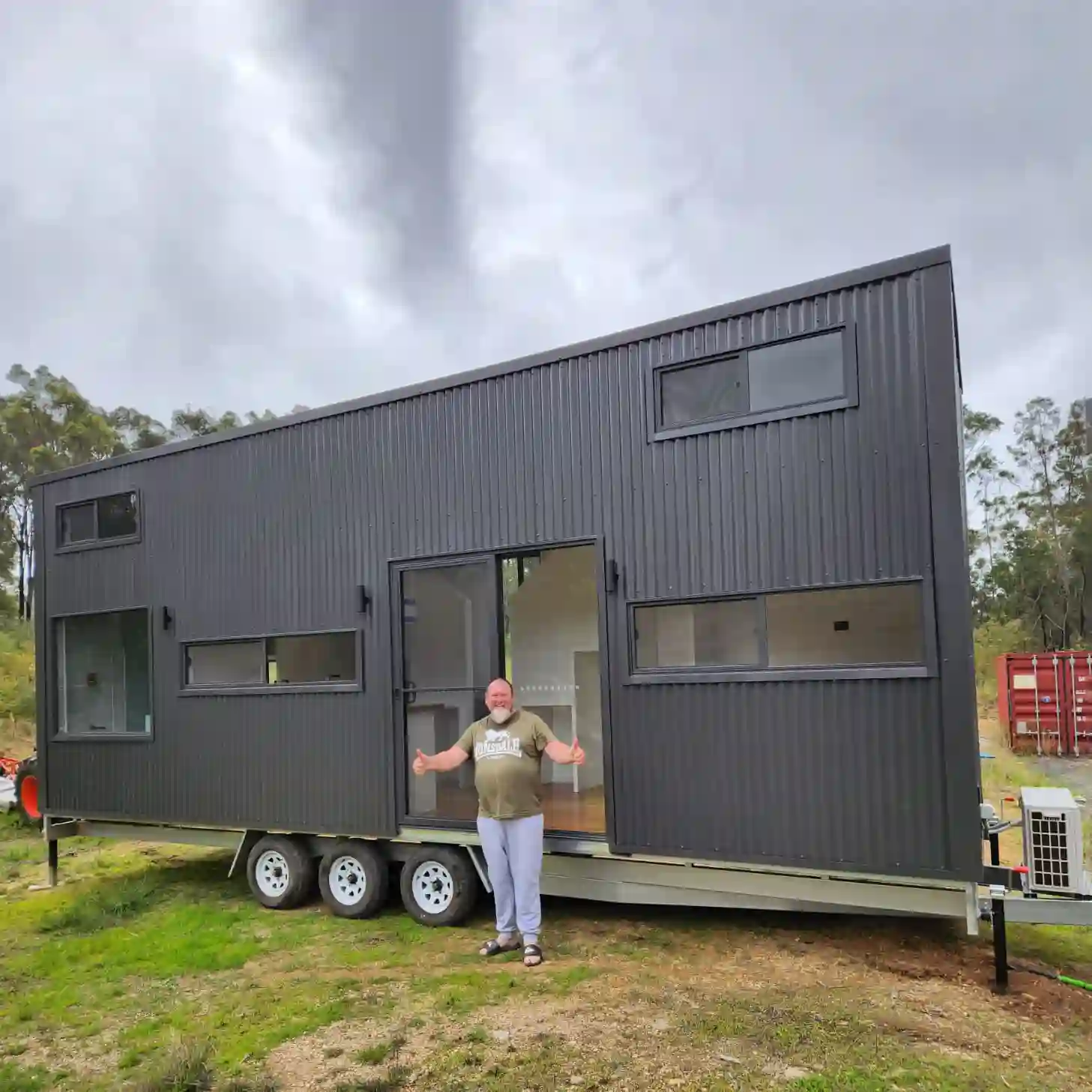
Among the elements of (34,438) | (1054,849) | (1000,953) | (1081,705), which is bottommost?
(1000,953)

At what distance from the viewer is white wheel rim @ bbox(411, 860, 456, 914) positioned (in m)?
6.00

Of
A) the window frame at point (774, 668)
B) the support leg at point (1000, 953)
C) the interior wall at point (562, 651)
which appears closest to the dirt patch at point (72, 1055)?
the window frame at point (774, 668)

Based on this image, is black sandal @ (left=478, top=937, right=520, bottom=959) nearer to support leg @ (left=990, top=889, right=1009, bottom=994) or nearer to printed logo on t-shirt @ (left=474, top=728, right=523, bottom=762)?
printed logo on t-shirt @ (left=474, top=728, right=523, bottom=762)

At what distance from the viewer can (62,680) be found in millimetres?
8367

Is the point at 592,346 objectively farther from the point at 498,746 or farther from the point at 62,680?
the point at 62,680

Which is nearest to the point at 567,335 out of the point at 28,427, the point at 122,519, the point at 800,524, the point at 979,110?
the point at 28,427

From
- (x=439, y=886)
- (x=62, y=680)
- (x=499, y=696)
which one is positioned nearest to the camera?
(x=499, y=696)

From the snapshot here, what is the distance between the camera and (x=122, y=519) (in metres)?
7.97

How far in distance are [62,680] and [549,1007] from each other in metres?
5.91

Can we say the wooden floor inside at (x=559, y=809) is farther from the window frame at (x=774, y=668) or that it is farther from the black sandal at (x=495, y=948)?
the window frame at (x=774, y=668)

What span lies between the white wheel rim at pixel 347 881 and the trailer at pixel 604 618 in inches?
0.7

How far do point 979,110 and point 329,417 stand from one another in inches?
716

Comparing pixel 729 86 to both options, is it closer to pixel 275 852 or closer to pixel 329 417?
pixel 329 417

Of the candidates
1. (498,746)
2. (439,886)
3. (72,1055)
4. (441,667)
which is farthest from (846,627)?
(72,1055)
